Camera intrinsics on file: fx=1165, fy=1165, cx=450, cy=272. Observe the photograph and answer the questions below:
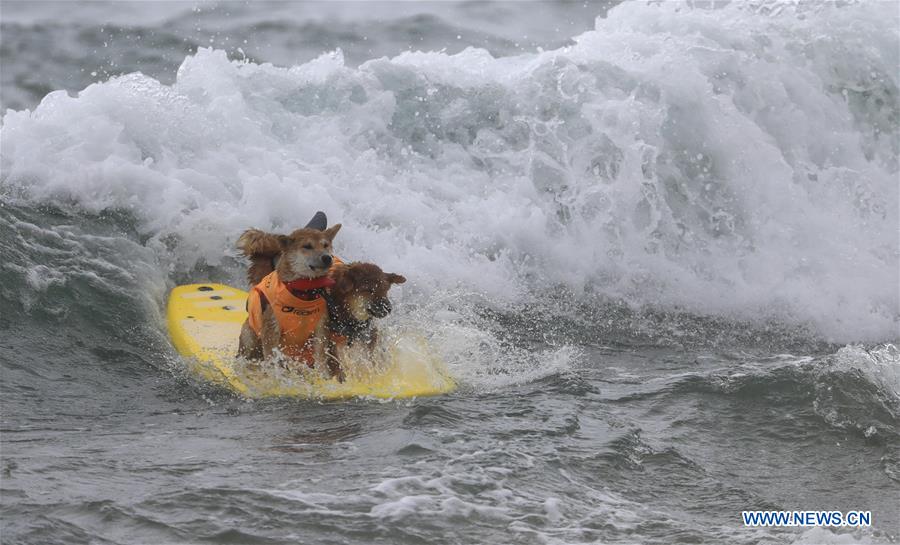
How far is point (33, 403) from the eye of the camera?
5855mm

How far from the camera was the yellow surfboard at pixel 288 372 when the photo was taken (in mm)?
6230

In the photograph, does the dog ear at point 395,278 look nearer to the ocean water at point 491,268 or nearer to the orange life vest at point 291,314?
the orange life vest at point 291,314

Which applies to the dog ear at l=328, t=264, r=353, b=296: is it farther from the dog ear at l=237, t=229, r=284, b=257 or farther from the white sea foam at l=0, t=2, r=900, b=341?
the white sea foam at l=0, t=2, r=900, b=341

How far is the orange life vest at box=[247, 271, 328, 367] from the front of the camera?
6.07m

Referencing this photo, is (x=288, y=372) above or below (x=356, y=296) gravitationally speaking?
below

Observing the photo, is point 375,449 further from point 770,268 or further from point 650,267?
point 770,268

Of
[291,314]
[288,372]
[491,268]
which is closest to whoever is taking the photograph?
[291,314]

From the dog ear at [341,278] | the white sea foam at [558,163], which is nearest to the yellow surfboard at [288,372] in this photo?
the dog ear at [341,278]

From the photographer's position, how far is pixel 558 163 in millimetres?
9922

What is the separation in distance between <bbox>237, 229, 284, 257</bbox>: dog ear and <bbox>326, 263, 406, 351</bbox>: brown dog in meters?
0.37

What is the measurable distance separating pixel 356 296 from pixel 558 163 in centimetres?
422

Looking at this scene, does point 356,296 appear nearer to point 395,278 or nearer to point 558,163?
point 395,278

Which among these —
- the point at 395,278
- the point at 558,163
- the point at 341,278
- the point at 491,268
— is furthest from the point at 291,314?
the point at 558,163

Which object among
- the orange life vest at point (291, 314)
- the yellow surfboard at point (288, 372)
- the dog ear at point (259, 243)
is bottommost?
the yellow surfboard at point (288, 372)
